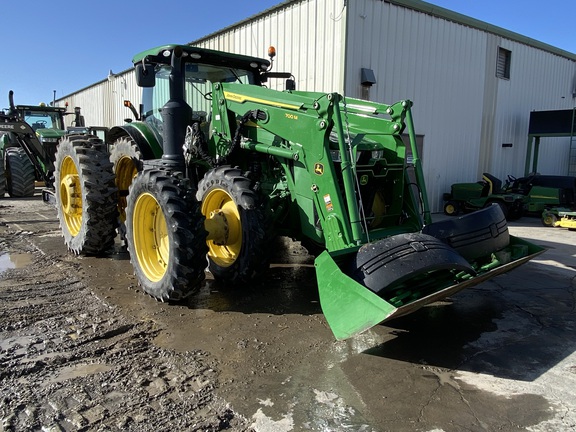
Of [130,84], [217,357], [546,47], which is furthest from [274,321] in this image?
[130,84]

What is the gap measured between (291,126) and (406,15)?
24.8 ft

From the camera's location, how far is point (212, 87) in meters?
5.54

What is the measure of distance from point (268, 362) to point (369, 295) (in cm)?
94

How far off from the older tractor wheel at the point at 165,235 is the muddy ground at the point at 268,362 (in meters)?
0.27

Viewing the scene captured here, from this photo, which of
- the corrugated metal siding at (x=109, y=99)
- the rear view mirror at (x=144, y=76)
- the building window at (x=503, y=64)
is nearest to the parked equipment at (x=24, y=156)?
the corrugated metal siding at (x=109, y=99)

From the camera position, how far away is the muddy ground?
267 centimetres

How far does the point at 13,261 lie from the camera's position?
599 centimetres

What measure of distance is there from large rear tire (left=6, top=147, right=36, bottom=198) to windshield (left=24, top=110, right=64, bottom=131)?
2.27 m

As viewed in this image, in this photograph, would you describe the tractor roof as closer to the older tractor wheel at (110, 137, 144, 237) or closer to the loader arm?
the loader arm

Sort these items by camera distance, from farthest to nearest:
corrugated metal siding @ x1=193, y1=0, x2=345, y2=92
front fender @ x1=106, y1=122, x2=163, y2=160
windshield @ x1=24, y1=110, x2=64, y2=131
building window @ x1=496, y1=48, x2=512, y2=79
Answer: windshield @ x1=24, y1=110, x2=64, y2=131 → building window @ x1=496, y1=48, x2=512, y2=79 → corrugated metal siding @ x1=193, y1=0, x2=345, y2=92 → front fender @ x1=106, y1=122, x2=163, y2=160

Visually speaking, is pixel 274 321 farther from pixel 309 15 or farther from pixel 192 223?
pixel 309 15

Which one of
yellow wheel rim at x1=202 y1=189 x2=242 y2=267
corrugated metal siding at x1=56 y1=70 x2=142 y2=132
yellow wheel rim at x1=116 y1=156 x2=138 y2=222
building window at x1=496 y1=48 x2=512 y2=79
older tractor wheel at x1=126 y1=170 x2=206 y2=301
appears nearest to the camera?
older tractor wheel at x1=126 y1=170 x2=206 y2=301

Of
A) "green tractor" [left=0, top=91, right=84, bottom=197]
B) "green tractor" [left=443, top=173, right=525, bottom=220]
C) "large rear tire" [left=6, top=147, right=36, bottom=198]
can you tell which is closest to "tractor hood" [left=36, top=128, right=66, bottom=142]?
"green tractor" [left=0, top=91, right=84, bottom=197]

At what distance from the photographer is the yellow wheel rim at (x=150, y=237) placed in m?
4.76
